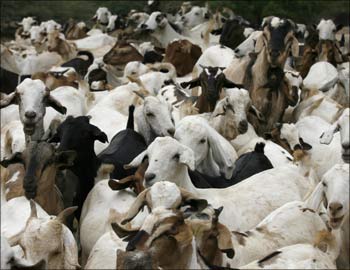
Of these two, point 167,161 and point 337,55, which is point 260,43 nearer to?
point 337,55

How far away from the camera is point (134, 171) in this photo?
7.13 m

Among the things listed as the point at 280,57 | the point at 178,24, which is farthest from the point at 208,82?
the point at 178,24

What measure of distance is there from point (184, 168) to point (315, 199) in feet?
3.24

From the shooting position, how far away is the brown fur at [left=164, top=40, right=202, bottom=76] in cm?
1458

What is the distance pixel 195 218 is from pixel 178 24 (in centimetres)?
1502

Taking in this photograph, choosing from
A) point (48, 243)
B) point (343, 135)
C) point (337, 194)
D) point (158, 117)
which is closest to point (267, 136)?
point (158, 117)

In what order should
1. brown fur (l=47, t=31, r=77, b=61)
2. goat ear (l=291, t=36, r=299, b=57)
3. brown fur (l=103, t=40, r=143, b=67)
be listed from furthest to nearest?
1. brown fur (l=47, t=31, r=77, b=61)
2. brown fur (l=103, t=40, r=143, b=67)
3. goat ear (l=291, t=36, r=299, b=57)

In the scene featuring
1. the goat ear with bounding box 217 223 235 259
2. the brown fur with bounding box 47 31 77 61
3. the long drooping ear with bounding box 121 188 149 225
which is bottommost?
the brown fur with bounding box 47 31 77 61

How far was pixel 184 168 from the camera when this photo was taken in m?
6.58

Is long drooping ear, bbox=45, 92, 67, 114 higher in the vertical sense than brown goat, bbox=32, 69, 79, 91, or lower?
higher

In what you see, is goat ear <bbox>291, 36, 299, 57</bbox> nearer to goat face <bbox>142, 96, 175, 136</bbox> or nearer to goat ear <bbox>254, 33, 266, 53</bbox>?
goat ear <bbox>254, 33, 266, 53</bbox>

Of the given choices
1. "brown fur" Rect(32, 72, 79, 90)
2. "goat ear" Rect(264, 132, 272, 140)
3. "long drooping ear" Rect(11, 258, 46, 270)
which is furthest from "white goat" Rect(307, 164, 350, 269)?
"brown fur" Rect(32, 72, 79, 90)

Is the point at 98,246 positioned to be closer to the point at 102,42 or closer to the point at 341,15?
the point at 102,42

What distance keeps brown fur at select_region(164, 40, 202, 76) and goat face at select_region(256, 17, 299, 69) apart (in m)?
4.48
